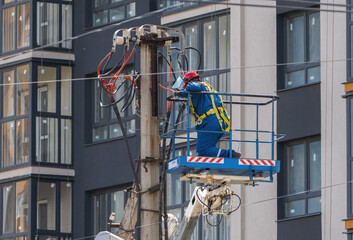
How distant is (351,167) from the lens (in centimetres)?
3531

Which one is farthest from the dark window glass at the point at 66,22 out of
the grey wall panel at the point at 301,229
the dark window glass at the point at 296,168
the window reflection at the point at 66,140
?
the grey wall panel at the point at 301,229

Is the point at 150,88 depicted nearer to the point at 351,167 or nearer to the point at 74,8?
the point at 351,167

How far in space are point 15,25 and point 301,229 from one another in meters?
12.7

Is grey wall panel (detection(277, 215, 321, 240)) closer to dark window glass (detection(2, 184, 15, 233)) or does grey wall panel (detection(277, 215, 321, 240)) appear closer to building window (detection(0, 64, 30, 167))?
building window (detection(0, 64, 30, 167))

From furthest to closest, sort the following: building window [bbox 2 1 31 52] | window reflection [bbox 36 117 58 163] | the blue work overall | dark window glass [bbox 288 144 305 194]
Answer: building window [bbox 2 1 31 52] → window reflection [bbox 36 117 58 163] → dark window glass [bbox 288 144 305 194] → the blue work overall

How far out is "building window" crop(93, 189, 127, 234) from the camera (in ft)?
145

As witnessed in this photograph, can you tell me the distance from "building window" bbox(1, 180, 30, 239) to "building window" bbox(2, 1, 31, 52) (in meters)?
4.15

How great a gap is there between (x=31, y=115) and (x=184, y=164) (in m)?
18.1

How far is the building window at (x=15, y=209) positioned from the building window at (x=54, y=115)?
108cm

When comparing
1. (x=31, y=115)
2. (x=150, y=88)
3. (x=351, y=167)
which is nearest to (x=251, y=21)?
(x=351, y=167)

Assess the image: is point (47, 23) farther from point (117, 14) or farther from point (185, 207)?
point (185, 207)

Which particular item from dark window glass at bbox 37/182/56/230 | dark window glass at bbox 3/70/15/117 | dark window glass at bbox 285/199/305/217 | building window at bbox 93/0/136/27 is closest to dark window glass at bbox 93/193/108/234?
dark window glass at bbox 37/182/56/230

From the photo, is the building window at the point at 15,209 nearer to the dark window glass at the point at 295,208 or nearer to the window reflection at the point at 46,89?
the window reflection at the point at 46,89

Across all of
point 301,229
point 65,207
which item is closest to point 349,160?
point 301,229
